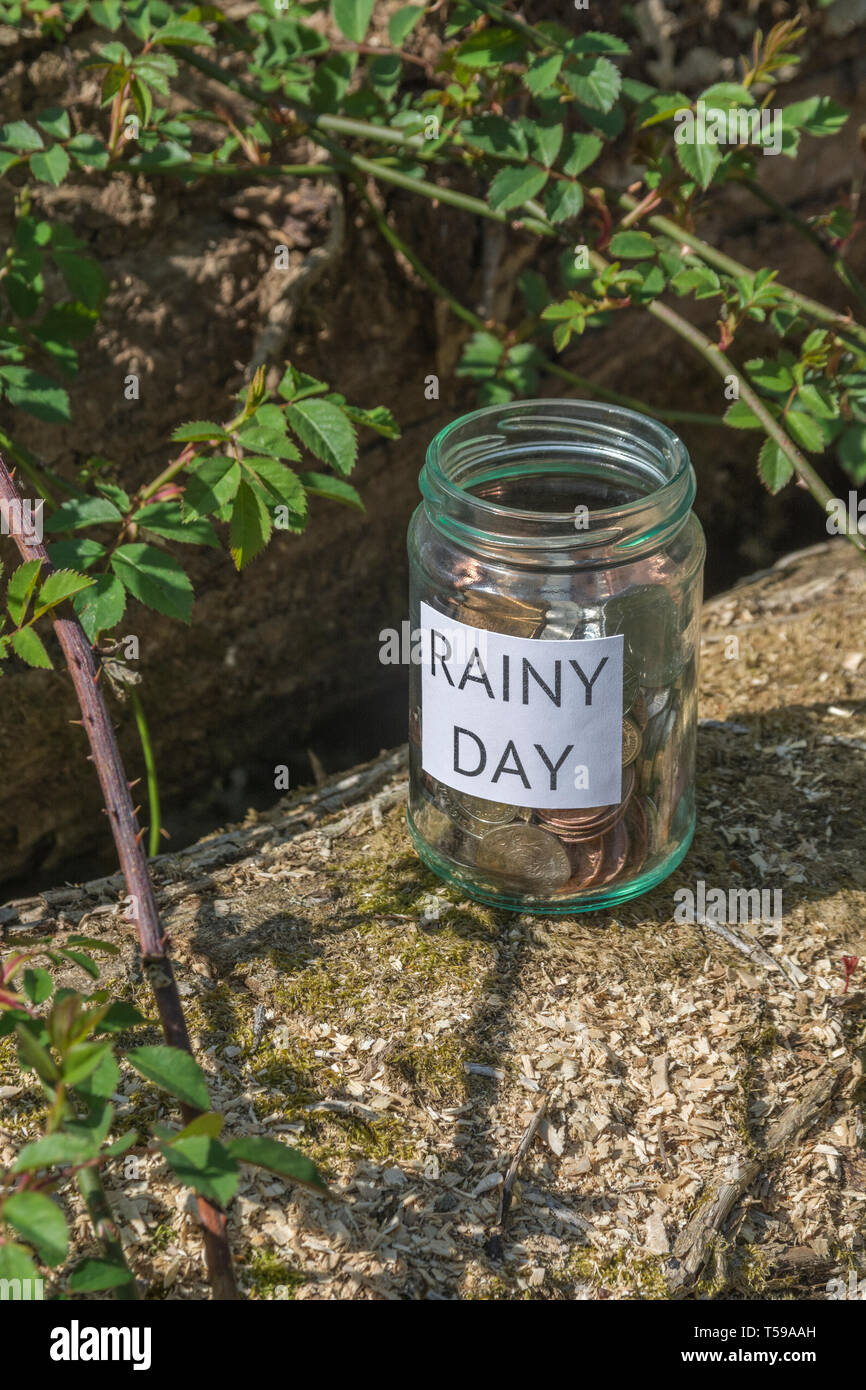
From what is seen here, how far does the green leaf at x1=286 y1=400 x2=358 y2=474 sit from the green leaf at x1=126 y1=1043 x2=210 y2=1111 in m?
0.71

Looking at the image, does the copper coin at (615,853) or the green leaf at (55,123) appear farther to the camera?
the green leaf at (55,123)

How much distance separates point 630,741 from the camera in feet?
5.29

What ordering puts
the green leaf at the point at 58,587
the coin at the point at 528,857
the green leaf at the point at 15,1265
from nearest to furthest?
the green leaf at the point at 15,1265
the green leaf at the point at 58,587
the coin at the point at 528,857

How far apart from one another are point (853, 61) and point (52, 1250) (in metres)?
3.01

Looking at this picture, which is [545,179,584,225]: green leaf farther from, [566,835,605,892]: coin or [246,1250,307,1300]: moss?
[246,1250,307,1300]: moss

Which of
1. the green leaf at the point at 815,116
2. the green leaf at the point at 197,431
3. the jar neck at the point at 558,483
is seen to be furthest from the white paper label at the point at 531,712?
the green leaf at the point at 815,116

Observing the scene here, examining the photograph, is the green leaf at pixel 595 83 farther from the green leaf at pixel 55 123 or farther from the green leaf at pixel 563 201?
the green leaf at pixel 55 123

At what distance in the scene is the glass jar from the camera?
61.2 inches

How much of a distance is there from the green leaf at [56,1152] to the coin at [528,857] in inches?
30.4

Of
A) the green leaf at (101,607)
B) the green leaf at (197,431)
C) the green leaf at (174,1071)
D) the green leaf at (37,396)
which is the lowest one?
the green leaf at (174,1071)

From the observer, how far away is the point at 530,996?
161 centimetres

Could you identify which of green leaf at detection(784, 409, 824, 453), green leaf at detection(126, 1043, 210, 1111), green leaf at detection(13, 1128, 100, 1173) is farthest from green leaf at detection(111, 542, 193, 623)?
green leaf at detection(784, 409, 824, 453)

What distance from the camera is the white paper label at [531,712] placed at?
1546 millimetres
